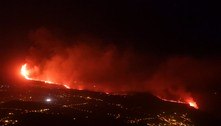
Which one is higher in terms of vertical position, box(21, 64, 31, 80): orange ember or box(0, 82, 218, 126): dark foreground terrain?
box(21, 64, 31, 80): orange ember

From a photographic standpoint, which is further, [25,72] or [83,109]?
[25,72]

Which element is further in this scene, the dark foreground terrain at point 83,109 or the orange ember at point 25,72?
the orange ember at point 25,72

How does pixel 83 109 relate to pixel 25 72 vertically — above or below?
below

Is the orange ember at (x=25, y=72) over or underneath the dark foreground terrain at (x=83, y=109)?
over

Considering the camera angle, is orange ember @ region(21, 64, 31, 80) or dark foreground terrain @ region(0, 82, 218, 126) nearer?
dark foreground terrain @ region(0, 82, 218, 126)

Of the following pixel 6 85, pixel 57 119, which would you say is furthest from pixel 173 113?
pixel 6 85

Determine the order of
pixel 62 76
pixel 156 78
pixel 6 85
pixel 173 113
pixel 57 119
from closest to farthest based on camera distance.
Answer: pixel 57 119 < pixel 173 113 < pixel 6 85 < pixel 62 76 < pixel 156 78

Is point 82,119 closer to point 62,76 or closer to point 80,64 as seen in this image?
point 62,76

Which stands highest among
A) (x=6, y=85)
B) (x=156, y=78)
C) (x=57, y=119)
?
(x=156, y=78)
